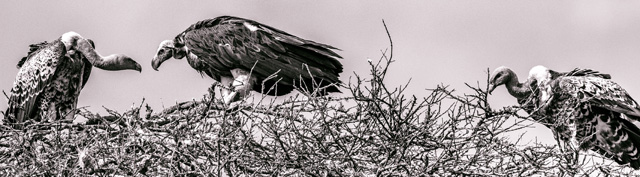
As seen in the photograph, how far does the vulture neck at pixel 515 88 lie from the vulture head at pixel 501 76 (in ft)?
0.07

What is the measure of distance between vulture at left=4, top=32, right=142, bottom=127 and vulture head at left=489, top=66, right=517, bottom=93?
11.4ft

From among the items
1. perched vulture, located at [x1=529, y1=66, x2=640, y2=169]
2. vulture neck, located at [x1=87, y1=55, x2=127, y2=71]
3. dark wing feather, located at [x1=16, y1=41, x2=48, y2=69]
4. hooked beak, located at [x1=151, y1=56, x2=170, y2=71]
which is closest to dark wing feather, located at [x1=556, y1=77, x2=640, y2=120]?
perched vulture, located at [x1=529, y1=66, x2=640, y2=169]

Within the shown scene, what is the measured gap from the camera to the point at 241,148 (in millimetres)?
5977

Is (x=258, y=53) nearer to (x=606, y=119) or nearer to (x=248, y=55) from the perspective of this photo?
(x=248, y=55)

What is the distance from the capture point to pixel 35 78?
371 inches

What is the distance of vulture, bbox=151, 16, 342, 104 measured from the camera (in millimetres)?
8977

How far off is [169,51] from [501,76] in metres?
3.25

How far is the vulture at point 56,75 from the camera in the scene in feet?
30.9

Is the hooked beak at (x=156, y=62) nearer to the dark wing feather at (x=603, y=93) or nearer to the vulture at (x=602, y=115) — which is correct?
the vulture at (x=602, y=115)

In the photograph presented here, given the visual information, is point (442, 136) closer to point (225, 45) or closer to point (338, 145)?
point (338, 145)

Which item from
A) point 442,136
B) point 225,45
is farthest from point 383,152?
point 225,45

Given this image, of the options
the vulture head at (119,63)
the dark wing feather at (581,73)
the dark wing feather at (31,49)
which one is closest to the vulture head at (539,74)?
the dark wing feather at (581,73)

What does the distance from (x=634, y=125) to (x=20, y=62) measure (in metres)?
5.65

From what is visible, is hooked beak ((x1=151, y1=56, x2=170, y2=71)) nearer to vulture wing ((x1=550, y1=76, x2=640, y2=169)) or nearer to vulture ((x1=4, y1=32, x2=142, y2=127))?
vulture ((x1=4, y1=32, x2=142, y2=127))
